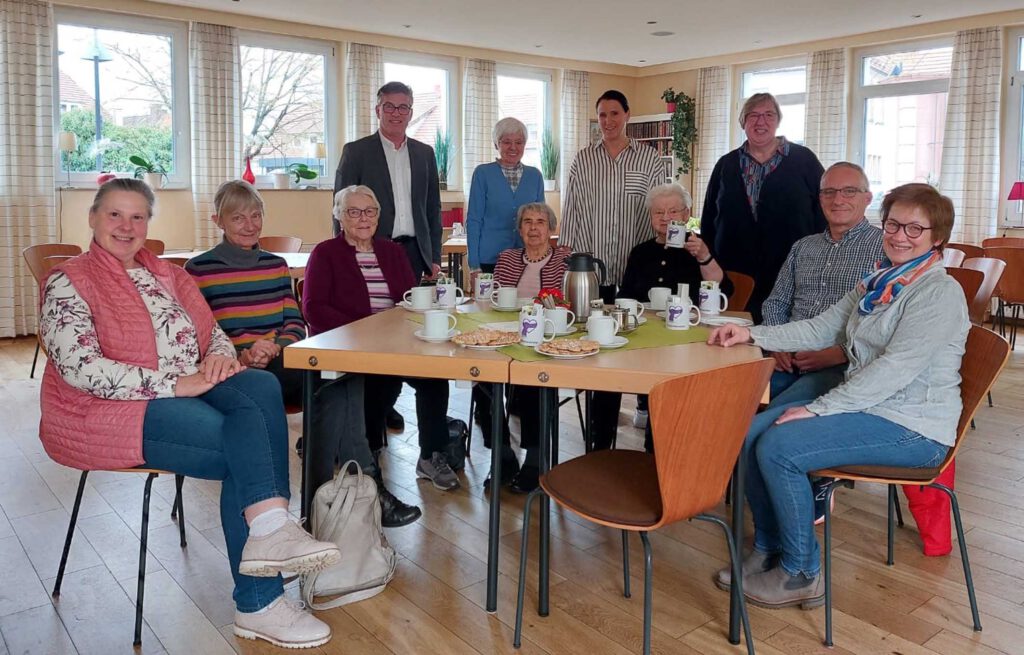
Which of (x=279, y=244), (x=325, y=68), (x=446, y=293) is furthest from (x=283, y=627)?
(x=325, y=68)

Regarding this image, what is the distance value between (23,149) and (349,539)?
5.44 m

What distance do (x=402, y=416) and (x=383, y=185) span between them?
115cm

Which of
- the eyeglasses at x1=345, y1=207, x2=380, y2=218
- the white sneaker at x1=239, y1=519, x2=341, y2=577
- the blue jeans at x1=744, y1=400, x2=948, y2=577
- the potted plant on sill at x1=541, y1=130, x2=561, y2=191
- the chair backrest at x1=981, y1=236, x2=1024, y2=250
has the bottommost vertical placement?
the white sneaker at x1=239, y1=519, x2=341, y2=577

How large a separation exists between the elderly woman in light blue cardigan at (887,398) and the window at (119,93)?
242 inches

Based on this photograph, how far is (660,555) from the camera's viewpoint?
2486 mm

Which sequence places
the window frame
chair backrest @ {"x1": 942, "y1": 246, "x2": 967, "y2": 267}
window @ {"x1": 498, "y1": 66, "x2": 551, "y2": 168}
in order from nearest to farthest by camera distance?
chair backrest @ {"x1": 942, "y1": 246, "x2": 967, "y2": 267}
the window frame
window @ {"x1": 498, "y1": 66, "x2": 551, "y2": 168}

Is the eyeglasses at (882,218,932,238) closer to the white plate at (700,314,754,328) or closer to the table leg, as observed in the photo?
the white plate at (700,314,754,328)

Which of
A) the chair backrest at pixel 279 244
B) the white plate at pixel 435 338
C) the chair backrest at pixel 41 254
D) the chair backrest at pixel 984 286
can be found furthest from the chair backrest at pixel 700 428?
the chair backrest at pixel 279 244

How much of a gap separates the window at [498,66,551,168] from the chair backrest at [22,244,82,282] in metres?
5.36

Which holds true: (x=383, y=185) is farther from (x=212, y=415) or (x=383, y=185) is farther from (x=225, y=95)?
(x=225, y=95)

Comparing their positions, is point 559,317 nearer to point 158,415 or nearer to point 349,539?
point 349,539

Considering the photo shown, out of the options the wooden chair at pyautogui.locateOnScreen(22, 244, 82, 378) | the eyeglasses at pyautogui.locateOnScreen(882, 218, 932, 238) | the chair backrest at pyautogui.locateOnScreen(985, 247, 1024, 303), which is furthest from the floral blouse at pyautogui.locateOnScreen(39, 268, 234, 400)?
the chair backrest at pyautogui.locateOnScreen(985, 247, 1024, 303)

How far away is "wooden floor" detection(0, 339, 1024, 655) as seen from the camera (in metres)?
1.99

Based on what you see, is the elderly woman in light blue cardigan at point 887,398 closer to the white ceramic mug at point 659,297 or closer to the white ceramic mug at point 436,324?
the white ceramic mug at point 659,297
